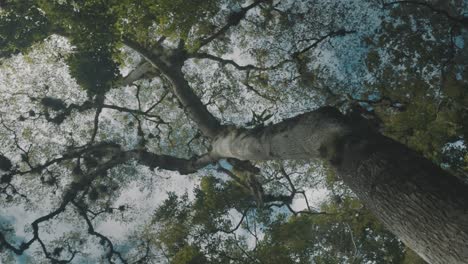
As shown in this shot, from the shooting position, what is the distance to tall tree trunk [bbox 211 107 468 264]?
3156 millimetres

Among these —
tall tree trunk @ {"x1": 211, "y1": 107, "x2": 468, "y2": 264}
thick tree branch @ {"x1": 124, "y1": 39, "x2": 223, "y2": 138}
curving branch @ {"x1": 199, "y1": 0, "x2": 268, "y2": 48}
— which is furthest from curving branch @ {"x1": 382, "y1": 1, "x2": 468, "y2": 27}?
thick tree branch @ {"x1": 124, "y1": 39, "x2": 223, "y2": 138}

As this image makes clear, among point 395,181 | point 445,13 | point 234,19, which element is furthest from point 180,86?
point 395,181

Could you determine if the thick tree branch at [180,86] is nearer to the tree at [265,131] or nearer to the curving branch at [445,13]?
the tree at [265,131]

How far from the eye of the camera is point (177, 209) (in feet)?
44.2

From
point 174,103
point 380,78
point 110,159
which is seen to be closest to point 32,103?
point 110,159

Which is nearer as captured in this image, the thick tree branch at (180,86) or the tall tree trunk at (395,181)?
the tall tree trunk at (395,181)

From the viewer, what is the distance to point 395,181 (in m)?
3.84

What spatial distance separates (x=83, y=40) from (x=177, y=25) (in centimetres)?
252

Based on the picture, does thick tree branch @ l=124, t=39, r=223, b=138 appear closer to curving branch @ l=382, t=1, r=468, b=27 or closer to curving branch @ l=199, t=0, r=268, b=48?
curving branch @ l=199, t=0, r=268, b=48

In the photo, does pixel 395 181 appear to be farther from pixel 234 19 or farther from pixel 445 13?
pixel 234 19

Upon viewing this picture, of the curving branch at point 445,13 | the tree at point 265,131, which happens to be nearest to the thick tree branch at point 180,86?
the tree at point 265,131

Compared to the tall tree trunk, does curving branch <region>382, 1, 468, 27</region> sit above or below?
above

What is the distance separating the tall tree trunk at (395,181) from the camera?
10.4 feet

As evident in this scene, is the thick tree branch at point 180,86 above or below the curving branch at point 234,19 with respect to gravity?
below
